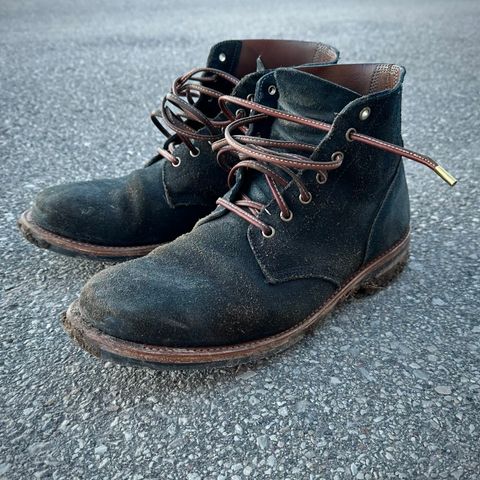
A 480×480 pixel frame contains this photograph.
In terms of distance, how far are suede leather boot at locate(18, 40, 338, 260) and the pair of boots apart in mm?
56

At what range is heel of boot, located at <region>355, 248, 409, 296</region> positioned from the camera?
46.8 inches

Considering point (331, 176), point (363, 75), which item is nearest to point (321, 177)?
point (331, 176)

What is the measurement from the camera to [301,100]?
99 cm

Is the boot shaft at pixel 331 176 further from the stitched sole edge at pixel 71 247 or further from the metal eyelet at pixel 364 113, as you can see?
the stitched sole edge at pixel 71 247

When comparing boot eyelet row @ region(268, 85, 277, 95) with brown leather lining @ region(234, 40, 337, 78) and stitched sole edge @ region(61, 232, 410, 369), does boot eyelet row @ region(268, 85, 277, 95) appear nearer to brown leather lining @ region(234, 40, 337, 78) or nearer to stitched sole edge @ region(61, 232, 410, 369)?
brown leather lining @ region(234, 40, 337, 78)

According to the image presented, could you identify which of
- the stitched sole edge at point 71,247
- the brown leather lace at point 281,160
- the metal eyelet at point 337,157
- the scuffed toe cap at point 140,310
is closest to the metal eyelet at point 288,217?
the brown leather lace at point 281,160

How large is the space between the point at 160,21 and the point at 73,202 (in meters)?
3.58

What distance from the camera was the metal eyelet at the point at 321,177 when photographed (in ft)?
3.28

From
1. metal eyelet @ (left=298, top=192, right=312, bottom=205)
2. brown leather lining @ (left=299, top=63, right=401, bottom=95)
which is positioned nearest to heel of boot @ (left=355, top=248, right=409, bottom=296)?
metal eyelet @ (left=298, top=192, right=312, bottom=205)

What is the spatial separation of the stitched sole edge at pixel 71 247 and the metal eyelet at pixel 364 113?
571 mm

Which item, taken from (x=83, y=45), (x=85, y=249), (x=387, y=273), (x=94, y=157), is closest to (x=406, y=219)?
(x=387, y=273)

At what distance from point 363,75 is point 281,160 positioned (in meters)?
0.27

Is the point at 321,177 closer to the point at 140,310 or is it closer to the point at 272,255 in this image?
the point at 272,255

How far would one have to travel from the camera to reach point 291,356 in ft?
3.43
